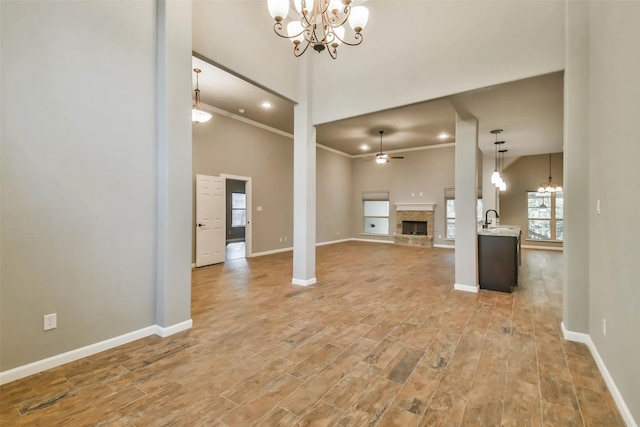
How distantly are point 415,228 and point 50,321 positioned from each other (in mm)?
9500

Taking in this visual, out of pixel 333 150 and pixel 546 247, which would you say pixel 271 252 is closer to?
pixel 333 150

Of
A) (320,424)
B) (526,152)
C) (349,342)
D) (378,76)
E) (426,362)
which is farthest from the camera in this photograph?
(526,152)

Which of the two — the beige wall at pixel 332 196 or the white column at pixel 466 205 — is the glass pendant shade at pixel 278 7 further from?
the beige wall at pixel 332 196

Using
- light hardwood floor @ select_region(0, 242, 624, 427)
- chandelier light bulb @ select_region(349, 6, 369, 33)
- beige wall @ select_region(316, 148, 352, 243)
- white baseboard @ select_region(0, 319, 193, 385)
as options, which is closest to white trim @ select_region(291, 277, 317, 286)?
light hardwood floor @ select_region(0, 242, 624, 427)

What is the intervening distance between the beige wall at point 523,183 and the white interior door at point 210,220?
354 inches

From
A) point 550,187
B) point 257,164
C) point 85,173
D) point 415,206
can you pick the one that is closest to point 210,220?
point 257,164

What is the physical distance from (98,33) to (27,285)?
2158 mm

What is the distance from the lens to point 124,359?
235 cm

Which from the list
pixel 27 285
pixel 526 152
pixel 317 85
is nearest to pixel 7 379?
pixel 27 285

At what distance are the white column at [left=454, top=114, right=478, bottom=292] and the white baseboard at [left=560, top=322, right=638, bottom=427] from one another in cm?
140

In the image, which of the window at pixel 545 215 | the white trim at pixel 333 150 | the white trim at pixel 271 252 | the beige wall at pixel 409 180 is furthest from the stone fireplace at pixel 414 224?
the white trim at pixel 271 252

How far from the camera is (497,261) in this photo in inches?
173

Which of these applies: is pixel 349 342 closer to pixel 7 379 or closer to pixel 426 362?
pixel 426 362

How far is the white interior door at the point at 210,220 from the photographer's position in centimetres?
619
